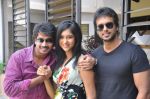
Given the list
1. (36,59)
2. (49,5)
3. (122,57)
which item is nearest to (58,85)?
(36,59)

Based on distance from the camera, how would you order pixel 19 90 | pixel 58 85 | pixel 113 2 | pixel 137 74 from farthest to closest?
pixel 113 2
pixel 19 90
pixel 58 85
pixel 137 74

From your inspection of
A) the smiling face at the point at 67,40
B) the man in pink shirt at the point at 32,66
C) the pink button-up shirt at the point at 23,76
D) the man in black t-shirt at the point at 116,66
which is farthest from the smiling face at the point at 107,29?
the pink button-up shirt at the point at 23,76

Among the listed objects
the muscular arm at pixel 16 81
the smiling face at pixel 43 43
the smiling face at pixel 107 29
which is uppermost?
the smiling face at pixel 107 29

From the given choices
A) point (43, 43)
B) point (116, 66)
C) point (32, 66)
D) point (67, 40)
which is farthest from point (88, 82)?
point (32, 66)

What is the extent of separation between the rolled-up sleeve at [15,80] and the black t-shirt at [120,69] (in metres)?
0.76

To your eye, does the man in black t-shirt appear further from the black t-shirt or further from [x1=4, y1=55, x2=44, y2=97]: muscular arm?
[x1=4, y1=55, x2=44, y2=97]: muscular arm

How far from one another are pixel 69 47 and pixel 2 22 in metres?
6.83

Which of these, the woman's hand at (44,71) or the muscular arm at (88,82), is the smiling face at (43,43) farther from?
the muscular arm at (88,82)

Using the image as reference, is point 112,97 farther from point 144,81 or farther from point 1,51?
point 1,51

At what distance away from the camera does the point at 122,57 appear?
2.26 meters

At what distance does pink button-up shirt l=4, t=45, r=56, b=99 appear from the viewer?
109 inches

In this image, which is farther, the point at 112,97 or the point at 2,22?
the point at 2,22

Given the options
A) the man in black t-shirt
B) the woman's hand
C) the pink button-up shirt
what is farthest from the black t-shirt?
the pink button-up shirt

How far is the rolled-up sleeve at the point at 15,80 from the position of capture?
9.05 ft
